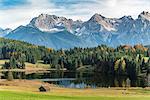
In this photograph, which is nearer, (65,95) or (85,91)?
(65,95)

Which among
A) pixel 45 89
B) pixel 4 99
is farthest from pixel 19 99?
pixel 45 89

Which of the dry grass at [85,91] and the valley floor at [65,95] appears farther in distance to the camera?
the dry grass at [85,91]

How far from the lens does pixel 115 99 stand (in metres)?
75.9

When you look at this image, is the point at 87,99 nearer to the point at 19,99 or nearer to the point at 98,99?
the point at 98,99

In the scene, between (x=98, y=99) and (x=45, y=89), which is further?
(x=45, y=89)

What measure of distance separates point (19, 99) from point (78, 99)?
13666 mm

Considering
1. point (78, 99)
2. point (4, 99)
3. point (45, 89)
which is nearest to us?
point (4, 99)

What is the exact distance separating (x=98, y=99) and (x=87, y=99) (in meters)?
2.16

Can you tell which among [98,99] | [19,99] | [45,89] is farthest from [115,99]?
[45,89]

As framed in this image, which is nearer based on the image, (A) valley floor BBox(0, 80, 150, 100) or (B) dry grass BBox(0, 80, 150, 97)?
(A) valley floor BBox(0, 80, 150, 100)

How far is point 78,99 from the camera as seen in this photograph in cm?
7550

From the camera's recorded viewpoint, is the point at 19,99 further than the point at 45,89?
No

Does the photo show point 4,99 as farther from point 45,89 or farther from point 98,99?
point 45,89

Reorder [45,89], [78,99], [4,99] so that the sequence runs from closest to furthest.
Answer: [4,99]
[78,99]
[45,89]
